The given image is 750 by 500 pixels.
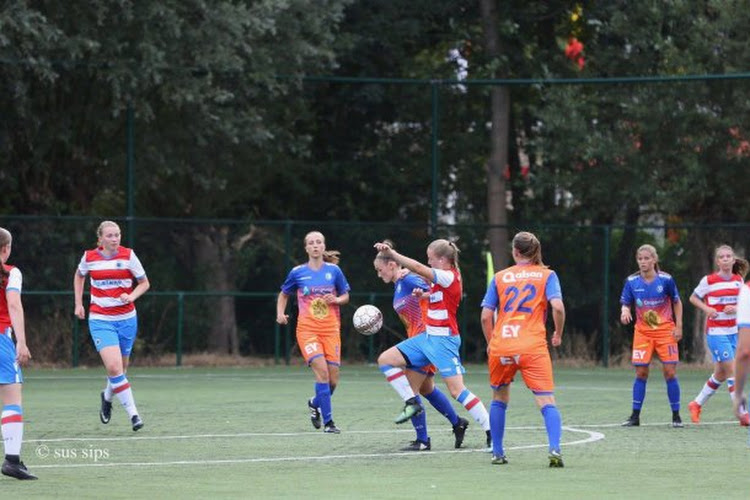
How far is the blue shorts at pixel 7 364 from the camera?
1091 centimetres

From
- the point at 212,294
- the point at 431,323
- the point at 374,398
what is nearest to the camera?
the point at 431,323

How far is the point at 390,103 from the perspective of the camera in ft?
106

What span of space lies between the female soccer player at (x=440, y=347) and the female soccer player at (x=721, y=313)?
4.10m

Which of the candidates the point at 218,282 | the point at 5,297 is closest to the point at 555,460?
the point at 5,297

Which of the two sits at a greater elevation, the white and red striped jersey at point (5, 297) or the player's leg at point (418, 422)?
the white and red striped jersey at point (5, 297)

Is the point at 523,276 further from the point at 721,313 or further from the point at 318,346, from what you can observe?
the point at 721,313

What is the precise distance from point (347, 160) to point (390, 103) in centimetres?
156

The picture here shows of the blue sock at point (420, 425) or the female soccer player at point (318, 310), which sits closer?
the blue sock at point (420, 425)

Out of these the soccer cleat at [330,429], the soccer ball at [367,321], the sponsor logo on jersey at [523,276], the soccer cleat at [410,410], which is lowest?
the soccer cleat at [330,429]

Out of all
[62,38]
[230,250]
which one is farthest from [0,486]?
[230,250]

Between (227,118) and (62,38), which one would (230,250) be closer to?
(227,118)

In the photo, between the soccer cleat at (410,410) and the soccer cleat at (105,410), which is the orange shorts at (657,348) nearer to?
the soccer cleat at (410,410)

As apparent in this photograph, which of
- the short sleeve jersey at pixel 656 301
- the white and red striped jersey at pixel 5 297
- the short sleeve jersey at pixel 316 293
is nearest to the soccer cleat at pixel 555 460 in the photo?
the white and red striped jersey at pixel 5 297

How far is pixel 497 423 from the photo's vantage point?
11922 millimetres
